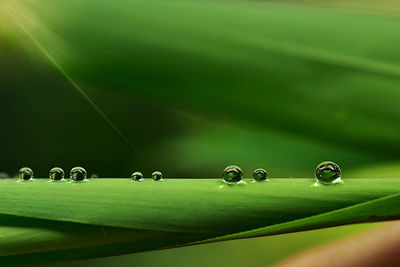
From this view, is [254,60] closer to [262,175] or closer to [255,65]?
[255,65]

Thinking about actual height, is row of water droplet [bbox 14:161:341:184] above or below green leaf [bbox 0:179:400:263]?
above

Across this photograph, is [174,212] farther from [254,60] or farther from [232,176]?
[254,60]

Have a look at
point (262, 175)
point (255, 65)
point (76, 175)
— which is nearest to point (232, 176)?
point (262, 175)

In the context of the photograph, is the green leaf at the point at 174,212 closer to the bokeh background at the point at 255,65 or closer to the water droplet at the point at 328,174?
the water droplet at the point at 328,174

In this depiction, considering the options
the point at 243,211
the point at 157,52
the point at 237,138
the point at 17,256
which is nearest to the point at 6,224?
the point at 17,256

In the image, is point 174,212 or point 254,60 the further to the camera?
point 254,60

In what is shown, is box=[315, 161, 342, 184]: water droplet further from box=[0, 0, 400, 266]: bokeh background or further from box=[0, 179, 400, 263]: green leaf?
box=[0, 0, 400, 266]: bokeh background

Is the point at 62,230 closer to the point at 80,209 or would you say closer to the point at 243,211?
the point at 80,209

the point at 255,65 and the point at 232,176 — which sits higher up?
the point at 255,65

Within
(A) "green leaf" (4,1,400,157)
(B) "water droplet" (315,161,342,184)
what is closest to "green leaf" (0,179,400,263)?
(B) "water droplet" (315,161,342,184)
